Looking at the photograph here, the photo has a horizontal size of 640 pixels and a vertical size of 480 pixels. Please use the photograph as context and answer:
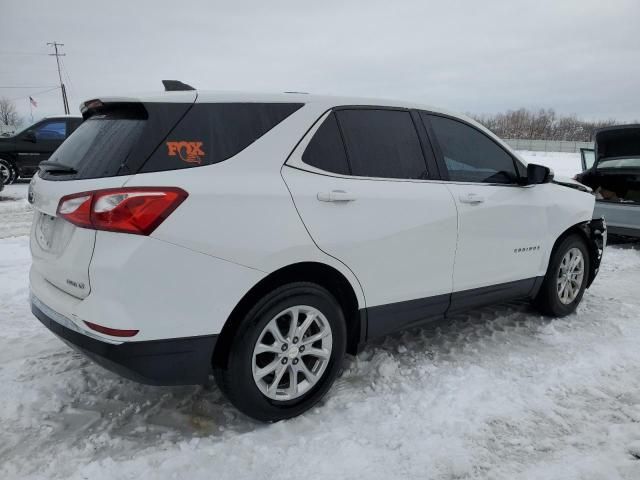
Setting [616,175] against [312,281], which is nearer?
[312,281]

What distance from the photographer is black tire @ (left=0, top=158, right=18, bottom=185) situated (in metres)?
12.1

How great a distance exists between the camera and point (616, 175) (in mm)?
7945

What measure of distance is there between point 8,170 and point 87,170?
11892mm

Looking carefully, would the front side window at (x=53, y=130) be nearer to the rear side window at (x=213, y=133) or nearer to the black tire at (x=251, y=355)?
the rear side window at (x=213, y=133)

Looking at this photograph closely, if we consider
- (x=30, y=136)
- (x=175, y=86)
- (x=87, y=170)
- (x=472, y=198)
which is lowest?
(x=472, y=198)

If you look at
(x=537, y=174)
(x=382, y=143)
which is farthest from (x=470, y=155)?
(x=382, y=143)

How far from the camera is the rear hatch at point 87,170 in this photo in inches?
89.0

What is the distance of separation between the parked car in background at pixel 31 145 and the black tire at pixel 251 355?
37.8 ft

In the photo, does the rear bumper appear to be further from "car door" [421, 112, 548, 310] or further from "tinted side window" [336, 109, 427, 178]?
"car door" [421, 112, 548, 310]

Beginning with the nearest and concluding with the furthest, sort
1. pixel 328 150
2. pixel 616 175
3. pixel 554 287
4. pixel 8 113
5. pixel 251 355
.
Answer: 1. pixel 251 355
2. pixel 328 150
3. pixel 554 287
4. pixel 616 175
5. pixel 8 113

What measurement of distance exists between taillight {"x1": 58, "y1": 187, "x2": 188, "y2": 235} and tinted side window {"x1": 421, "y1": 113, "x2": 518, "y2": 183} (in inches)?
77.7

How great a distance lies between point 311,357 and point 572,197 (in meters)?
2.90

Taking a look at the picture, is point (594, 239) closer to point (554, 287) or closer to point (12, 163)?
point (554, 287)

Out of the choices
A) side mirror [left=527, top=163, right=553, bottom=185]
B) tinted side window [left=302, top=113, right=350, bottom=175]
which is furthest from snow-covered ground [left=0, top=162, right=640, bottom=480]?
tinted side window [left=302, top=113, right=350, bottom=175]
